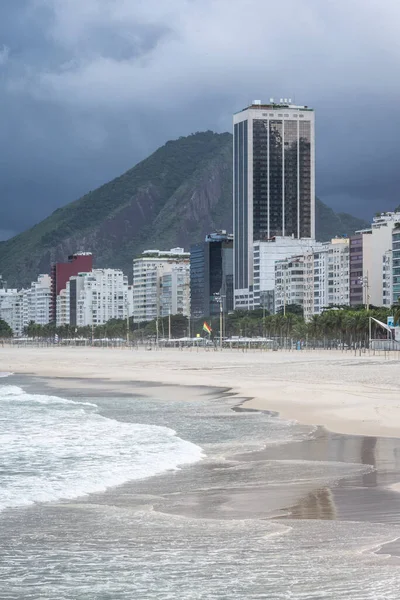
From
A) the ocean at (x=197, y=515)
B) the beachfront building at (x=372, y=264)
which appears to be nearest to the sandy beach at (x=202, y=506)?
the ocean at (x=197, y=515)

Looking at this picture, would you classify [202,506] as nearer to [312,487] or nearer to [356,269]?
[312,487]

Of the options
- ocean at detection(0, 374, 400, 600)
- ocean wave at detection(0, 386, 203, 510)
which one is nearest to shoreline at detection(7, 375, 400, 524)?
ocean at detection(0, 374, 400, 600)

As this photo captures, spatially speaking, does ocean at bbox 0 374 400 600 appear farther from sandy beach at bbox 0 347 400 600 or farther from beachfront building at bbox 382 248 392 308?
beachfront building at bbox 382 248 392 308

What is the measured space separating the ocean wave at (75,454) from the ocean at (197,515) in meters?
0.05

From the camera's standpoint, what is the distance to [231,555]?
10500 millimetres

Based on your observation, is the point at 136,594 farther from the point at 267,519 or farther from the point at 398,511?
the point at 398,511

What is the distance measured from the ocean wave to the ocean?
0.16 ft

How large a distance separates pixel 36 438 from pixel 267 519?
1251 cm

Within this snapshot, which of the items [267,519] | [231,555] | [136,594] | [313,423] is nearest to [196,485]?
[267,519]

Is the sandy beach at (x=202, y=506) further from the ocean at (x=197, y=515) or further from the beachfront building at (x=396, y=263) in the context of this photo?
the beachfront building at (x=396, y=263)

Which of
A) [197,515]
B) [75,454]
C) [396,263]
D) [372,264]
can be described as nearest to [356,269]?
[372,264]

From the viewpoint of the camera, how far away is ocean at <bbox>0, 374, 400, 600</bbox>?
368 inches

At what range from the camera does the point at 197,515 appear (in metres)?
12.9

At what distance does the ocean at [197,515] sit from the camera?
9.35 m
